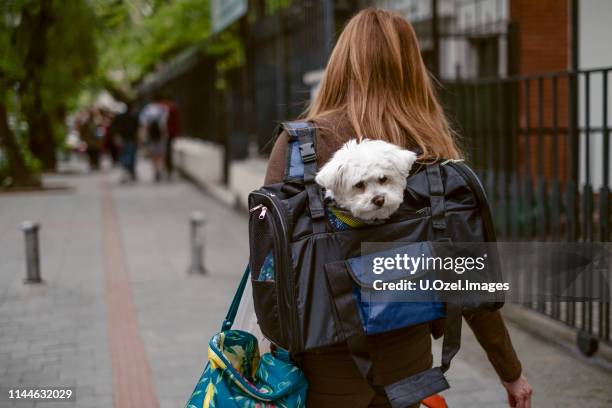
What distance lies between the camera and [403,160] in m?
2.24

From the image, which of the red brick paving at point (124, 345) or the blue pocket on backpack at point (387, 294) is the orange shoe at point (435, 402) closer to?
the blue pocket on backpack at point (387, 294)

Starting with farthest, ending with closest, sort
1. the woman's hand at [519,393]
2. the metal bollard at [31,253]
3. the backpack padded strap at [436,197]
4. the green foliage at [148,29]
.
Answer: the green foliage at [148,29] < the metal bollard at [31,253] < the woman's hand at [519,393] < the backpack padded strap at [436,197]

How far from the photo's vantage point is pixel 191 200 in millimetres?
15766

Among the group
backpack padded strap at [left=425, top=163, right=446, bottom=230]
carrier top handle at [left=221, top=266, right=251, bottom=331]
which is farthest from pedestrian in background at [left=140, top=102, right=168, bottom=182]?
backpack padded strap at [left=425, top=163, right=446, bottom=230]

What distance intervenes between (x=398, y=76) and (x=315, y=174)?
0.42m

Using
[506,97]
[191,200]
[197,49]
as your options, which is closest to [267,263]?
[506,97]

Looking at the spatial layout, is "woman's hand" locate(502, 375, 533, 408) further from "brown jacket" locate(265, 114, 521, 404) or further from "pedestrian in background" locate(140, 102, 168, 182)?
"pedestrian in background" locate(140, 102, 168, 182)

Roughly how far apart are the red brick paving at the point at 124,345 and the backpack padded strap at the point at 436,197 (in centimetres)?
292

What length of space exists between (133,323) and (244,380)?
177 inches

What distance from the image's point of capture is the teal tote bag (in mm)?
Result: 2311

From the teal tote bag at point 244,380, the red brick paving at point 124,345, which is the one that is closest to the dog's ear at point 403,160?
the teal tote bag at point 244,380

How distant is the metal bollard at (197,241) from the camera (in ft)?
27.0

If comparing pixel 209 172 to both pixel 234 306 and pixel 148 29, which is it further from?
pixel 234 306

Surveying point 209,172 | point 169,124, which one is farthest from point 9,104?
point 209,172
